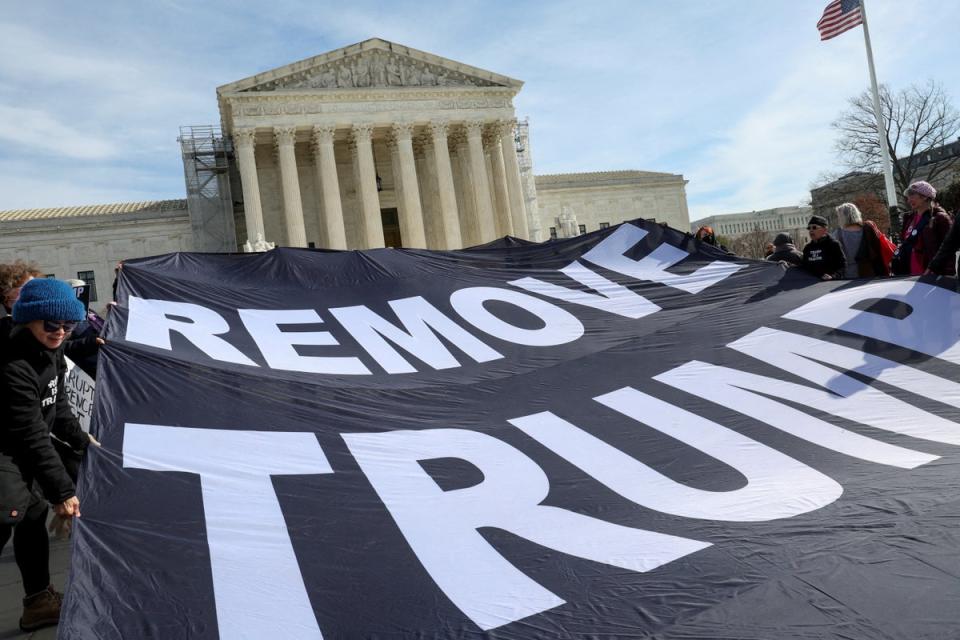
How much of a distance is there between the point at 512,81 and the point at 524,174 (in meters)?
7.47

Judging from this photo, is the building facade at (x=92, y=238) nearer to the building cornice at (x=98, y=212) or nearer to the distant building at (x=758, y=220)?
the building cornice at (x=98, y=212)

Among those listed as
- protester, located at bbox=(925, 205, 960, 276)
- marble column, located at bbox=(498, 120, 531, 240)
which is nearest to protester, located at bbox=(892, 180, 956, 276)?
protester, located at bbox=(925, 205, 960, 276)

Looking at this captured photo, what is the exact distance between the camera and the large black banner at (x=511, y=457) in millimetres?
2840

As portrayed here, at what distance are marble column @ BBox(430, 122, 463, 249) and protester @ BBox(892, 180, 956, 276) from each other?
34.4 meters

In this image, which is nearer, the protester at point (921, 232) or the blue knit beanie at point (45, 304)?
the blue knit beanie at point (45, 304)

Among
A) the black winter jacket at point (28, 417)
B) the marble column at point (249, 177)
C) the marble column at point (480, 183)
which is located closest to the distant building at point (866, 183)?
the marble column at point (480, 183)

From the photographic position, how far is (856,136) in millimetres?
41875

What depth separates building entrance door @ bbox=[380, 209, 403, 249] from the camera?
4834cm

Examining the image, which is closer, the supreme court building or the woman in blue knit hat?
the woman in blue knit hat

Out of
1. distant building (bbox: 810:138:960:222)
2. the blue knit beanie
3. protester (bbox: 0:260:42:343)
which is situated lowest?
the blue knit beanie

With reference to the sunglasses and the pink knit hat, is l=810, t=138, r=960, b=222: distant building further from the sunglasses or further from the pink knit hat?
the sunglasses

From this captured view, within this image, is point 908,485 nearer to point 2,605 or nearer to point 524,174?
point 2,605

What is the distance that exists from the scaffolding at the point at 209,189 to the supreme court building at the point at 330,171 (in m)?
0.08

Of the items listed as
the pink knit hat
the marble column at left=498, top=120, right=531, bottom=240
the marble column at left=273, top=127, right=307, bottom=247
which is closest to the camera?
the pink knit hat
